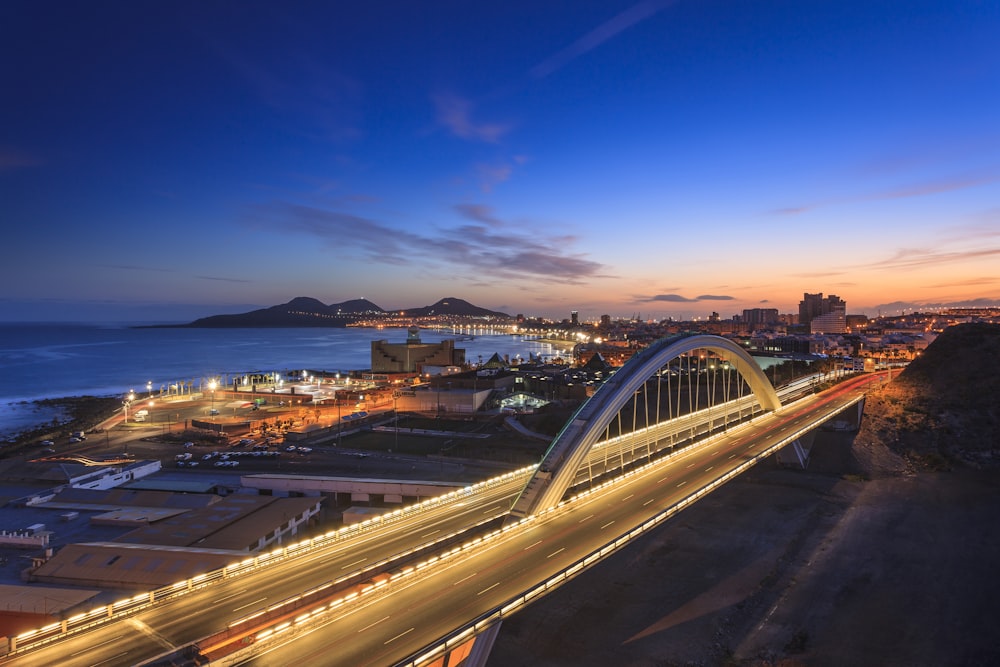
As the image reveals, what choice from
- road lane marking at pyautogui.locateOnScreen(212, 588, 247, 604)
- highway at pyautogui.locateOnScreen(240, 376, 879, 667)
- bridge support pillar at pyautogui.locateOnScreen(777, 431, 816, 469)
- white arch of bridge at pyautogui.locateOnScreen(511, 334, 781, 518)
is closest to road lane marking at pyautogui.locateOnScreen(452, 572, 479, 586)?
highway at pyautogui.locateOnScreen(240, 376, 879, 667)

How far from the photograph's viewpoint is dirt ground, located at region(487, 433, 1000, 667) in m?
17.9

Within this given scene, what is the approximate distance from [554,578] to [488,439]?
31936 millimetres

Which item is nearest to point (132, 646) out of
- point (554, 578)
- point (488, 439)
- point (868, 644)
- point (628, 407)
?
point (554, 578)

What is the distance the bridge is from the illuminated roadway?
0.04 meters

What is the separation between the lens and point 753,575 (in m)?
22.6

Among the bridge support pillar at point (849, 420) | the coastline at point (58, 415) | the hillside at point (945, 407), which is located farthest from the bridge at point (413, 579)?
the coastline at point (58, 415)

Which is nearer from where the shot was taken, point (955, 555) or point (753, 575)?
point (753, 575)

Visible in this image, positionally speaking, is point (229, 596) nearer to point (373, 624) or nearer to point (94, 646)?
point (94, 646)

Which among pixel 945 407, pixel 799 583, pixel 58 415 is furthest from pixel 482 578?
pixel 58 415

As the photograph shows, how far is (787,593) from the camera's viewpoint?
21.2m

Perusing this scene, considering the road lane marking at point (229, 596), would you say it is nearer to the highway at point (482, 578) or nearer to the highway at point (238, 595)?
the highway at point (238, 595)

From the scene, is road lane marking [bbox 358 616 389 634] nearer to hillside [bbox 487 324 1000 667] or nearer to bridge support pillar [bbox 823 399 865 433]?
hillside [bbox 487 324 1000 667]

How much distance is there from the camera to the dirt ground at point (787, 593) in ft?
58.9

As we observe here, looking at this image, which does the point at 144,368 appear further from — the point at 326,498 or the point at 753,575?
the point at 753,575
